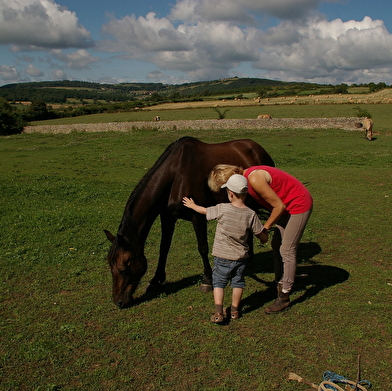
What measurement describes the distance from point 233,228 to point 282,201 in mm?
735

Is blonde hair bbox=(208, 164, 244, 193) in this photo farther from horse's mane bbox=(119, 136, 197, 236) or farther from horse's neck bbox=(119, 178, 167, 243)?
horse's mane bbox=(119, 136, 197, 236)

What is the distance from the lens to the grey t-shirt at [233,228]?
4.09 m

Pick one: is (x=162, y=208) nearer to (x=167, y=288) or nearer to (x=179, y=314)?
(x=167, y=288)

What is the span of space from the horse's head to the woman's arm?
5.76 feet

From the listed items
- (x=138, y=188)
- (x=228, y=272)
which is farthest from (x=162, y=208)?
(x=228, y=272)

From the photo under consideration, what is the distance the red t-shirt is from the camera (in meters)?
4.33

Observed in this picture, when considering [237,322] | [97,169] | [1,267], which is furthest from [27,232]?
[97,169]

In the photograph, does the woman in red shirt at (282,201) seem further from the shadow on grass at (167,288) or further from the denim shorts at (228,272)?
the shadow on grass at (167,288)

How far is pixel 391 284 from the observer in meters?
5.42

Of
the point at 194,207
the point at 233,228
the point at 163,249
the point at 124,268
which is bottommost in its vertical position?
the point at 163,249

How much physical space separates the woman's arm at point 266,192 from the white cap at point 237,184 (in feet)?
0.75

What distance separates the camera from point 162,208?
5.18 m

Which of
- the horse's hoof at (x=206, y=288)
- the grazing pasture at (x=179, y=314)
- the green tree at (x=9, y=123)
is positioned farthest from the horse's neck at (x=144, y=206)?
the green tree at (x=9, y=123)

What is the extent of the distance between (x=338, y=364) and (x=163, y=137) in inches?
937
